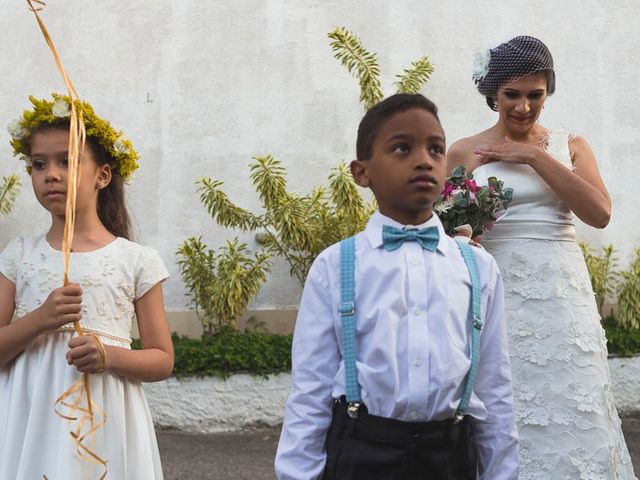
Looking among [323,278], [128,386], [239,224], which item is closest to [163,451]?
[239,224]

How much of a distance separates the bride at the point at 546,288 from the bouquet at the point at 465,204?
319 mm

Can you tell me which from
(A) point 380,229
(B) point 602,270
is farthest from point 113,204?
(B) point 602,270

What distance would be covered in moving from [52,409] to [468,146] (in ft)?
6.77

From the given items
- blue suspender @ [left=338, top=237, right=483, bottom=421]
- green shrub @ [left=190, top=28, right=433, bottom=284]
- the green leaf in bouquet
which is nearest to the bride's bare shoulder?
the green leaf in bouquet

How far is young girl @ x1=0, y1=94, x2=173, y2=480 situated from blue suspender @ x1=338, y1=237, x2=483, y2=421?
3.22ft

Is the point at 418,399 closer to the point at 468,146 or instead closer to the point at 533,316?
the point at 533,316

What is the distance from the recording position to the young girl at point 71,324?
Answer: 117 inches

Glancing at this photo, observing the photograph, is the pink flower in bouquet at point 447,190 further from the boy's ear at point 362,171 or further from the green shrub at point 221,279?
the green shrub at point 221,279

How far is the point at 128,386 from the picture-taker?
3176 mm

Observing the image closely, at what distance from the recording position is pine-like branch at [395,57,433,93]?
705 centimetres

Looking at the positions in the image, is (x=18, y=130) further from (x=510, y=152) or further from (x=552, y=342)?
(x=552, y=342)

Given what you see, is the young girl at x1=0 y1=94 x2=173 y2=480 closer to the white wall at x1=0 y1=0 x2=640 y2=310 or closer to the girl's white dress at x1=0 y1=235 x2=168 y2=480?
the girl's white dress at x1=0 y1=235 x2=168 y2=480

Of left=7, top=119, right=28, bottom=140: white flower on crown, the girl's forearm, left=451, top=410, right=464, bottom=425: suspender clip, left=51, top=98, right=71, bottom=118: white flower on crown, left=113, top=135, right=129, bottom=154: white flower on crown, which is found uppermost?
left=51, top=98, right=71, bottom=118: white flower on crown

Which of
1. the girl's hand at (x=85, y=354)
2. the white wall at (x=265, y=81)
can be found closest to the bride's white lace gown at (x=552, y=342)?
the girl's hand at (x=85, y=354)
